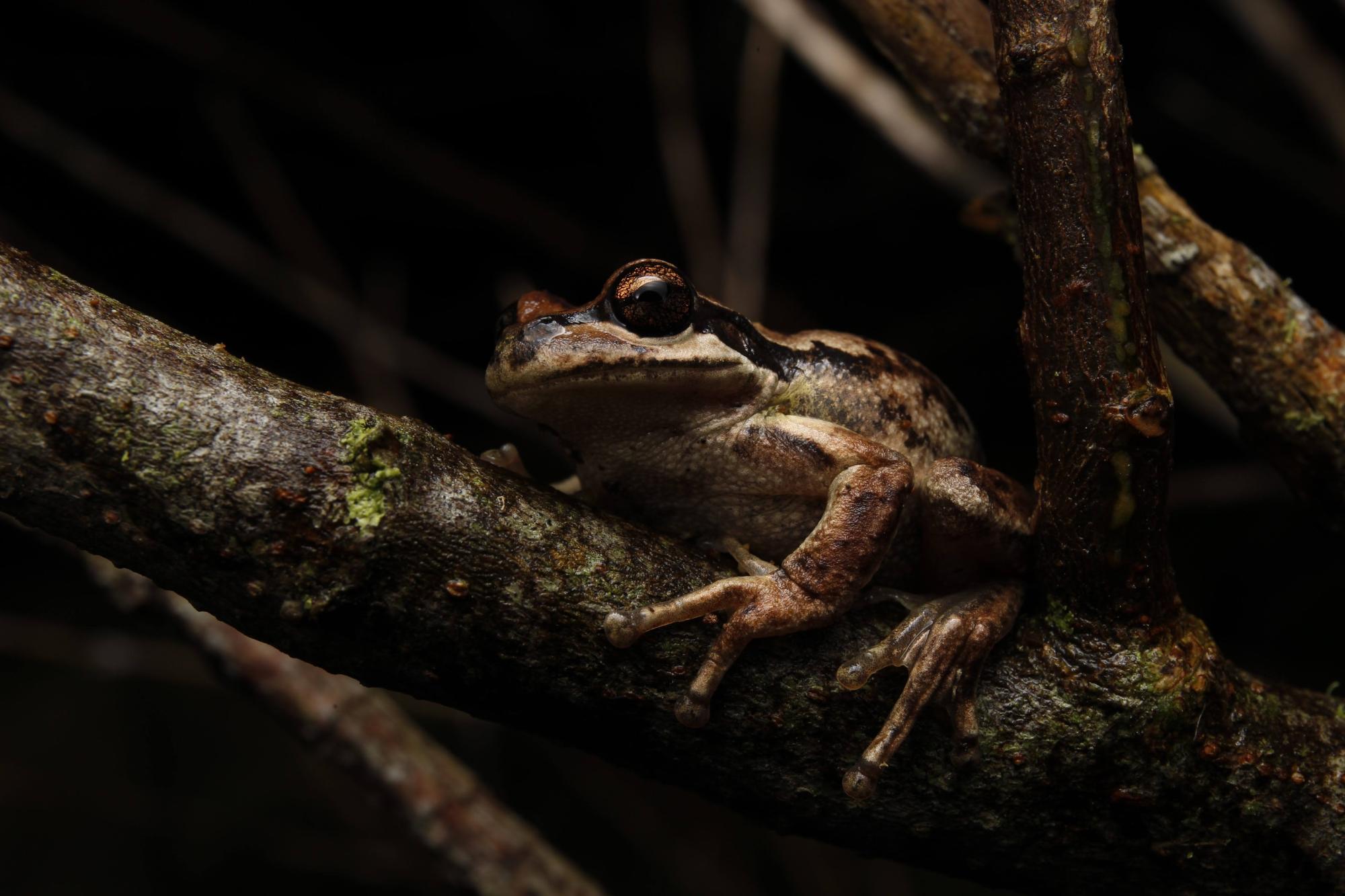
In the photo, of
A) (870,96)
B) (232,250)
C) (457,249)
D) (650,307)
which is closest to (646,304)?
(650,307)

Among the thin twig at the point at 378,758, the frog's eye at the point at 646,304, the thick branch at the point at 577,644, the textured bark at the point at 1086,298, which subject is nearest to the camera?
the thick branch at the point at 577,644

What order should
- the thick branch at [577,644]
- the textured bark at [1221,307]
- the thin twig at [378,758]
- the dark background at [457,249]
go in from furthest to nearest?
the dark background at [457,249]
the thin twig at [378,758]
the textured bark at [1221,307]
the thick branch at [577,644]

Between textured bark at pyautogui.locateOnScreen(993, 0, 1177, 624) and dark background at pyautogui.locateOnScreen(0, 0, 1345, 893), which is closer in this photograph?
textured bark at pyautogui.locateOnScreen(993, 0, 1177, 624)

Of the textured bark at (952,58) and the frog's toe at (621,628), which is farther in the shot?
the textured bark at (952,58)

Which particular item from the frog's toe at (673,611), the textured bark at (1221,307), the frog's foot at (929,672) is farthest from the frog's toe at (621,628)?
the textured bark at (1221,307)

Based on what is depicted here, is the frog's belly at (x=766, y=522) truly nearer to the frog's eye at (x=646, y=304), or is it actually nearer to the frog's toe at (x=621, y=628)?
the frog's eye at (x=646, y=304)

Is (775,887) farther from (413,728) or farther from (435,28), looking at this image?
(435,28)

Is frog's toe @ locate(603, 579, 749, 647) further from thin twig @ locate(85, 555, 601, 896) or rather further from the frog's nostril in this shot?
thin twig @ locate(85, 555, 601, 896)

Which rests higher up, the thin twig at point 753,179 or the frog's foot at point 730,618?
the thin twig at point 753,179

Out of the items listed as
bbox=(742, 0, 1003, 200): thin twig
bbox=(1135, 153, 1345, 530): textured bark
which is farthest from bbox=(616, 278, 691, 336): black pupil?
bbox=(742, 0, 1003, 200): thin twig
